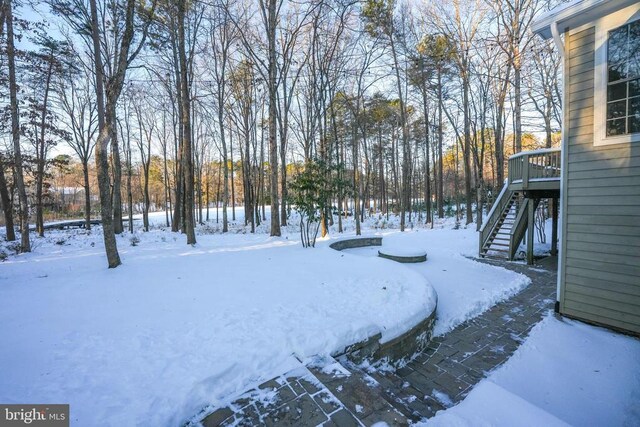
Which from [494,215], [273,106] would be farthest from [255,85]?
[494,215]

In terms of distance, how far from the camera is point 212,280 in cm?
477

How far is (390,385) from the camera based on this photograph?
2.76 m

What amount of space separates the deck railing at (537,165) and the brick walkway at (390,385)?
399 centimetres

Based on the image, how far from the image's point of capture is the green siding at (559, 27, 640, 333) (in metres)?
3.77

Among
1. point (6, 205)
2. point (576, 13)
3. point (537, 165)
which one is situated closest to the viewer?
point (576, 13)

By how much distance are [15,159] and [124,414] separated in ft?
33.0

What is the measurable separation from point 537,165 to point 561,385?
6.34 metres

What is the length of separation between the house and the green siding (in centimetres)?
1

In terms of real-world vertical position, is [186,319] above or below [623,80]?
below

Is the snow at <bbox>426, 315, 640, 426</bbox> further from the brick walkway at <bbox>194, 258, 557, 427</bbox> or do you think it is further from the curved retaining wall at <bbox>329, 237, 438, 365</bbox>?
the curved retaining wall at <bbox>329, 237, 438, 365</bbox>

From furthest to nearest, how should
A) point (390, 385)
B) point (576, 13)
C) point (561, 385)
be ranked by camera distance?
point (576, 13), point (561, 385), point (390, 385)

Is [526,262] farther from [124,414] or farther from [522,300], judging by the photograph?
[124,414]

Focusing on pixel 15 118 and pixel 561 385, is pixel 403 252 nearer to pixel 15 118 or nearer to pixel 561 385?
pixel 561 385

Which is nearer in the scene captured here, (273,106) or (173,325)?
(173,325)
